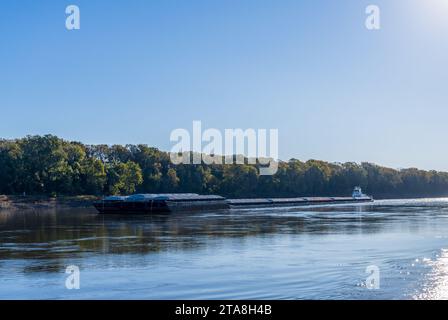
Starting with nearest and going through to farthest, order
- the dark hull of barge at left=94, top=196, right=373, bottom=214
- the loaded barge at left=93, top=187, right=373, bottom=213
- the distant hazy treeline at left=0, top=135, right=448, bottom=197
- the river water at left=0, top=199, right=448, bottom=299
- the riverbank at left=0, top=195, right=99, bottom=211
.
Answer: the river water at left=0, top=199, right=448, bottom=299 → the dark hull of barge at left=94, top=196, right=373, bottom=214 → the loaded barge at left=93, top=187, right=373, bottom=213 → the riverbank at left=0, top=195, right=99, bottom=211 → the distant hazy treeline at left=0, top=135, right=448, bottom=197

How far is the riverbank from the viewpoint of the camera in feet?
400

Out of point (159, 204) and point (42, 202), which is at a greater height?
point (159, 204)

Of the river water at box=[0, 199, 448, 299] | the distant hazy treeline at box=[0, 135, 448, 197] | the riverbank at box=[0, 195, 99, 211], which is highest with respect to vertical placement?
the distant hazy treeline at box=[0, 135, 448, 197]

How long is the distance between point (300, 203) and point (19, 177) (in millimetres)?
59929

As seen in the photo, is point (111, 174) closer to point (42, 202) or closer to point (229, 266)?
point (42, 202)

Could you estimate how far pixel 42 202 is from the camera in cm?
12938

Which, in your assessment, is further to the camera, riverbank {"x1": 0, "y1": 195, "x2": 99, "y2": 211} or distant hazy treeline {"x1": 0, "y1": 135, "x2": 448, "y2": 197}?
distant hazy treeline {"x1": 0, "y1": 135, "x2": 448, "y2": 197}

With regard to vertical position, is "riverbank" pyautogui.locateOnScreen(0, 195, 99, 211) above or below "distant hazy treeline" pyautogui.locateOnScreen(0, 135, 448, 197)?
below

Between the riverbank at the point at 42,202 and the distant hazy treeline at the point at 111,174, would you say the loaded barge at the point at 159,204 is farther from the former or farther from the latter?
the distant hazy treeline at the point at 111,174

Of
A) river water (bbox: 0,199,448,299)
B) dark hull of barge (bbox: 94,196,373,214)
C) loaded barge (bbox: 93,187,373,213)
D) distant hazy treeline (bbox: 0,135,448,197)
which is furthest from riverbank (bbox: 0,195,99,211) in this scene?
river water (bbox: 0,199,448,299)


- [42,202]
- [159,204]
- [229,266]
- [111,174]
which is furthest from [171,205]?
[229,266]

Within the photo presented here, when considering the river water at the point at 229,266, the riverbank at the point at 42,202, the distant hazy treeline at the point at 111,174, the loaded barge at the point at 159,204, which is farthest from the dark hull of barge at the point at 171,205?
the river water at the point at 229,266

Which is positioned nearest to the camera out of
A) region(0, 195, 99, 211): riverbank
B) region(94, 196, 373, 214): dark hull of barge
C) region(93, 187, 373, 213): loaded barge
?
region(94, 196, 373, 214): dark hull of barge

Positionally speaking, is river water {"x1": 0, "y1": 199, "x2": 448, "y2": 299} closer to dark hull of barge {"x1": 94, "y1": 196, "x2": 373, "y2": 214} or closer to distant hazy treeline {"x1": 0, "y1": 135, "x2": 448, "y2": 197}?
dark hull of barge {"x1": 94, "y1": 196, "x2": 373, "y2": 214}
